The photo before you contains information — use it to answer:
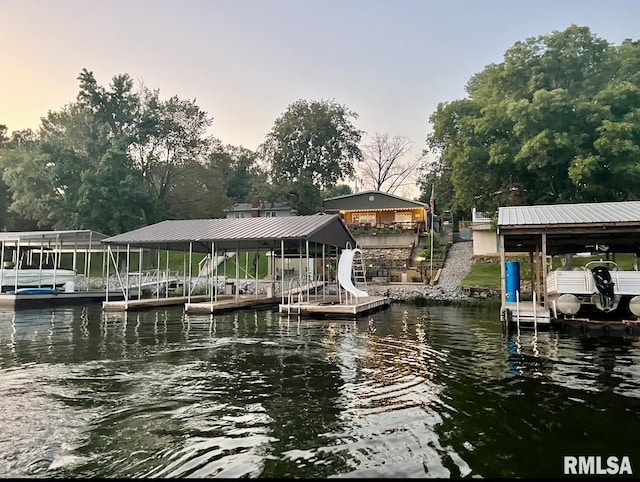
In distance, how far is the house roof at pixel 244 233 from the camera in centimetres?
1714

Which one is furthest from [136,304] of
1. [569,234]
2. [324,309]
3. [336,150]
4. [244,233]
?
[336,150]

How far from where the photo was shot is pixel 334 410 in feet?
19.1

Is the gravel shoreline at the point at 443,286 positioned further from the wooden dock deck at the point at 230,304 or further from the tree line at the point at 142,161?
the tree line at the point at 142,161

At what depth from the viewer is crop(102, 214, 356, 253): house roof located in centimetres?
1714

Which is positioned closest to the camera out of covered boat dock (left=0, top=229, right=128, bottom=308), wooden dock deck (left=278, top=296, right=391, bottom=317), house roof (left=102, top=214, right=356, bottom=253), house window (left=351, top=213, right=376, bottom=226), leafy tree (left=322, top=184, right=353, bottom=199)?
wooden dock deck (left=278, top=296, right=391, bottom=317)

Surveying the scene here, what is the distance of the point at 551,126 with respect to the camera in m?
22.0

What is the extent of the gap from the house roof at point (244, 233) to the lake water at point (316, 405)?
6100 millimetres

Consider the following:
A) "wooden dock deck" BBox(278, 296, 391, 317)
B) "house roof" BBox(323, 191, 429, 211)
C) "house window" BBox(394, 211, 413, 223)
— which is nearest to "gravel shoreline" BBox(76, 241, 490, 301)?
"wooden dock deck" BBox(278, 296, 391, 317)

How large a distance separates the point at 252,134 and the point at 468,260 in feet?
92.5

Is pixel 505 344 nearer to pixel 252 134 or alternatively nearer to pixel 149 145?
pixel 149 145

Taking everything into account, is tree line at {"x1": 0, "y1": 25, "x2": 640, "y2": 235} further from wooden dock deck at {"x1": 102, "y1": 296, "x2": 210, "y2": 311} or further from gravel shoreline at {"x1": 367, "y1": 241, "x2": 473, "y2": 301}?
wooden dock deck at {"x1": 102, "y1": 296, "x2": 210, "y2": 311}

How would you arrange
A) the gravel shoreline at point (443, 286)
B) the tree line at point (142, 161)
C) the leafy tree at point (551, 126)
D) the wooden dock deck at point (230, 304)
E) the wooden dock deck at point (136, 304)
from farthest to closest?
the tree line at point (142, 161) → the gravel shoreline at point (443, 286) → the leafy tree at point (551, 126) → the wooden dock deck at point (136, 304) → the wooden dock deck at point (230, 304)

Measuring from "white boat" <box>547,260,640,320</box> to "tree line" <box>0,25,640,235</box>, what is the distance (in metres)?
10.1

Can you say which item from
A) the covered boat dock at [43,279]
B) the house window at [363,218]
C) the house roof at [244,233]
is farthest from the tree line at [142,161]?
the house roof at [244,233]
